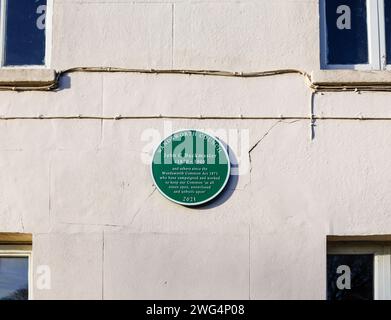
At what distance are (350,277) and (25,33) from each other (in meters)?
3.37

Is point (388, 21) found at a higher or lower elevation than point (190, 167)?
higher

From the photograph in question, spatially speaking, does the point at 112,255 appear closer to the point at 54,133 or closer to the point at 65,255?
the point at 65,255

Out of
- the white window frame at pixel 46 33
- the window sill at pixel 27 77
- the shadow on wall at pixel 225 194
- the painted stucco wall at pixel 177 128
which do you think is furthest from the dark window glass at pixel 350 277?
the white window frame at pixel 46 33

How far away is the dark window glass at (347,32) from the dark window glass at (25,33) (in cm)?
241

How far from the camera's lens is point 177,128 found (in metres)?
7.64

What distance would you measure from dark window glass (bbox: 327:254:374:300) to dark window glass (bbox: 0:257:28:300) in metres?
2.48

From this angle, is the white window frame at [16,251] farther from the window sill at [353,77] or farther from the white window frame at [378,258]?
the window sill at [353,77]

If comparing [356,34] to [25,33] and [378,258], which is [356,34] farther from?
[25,33]

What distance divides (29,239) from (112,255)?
2.42 ft

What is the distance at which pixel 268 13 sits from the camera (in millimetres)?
7805

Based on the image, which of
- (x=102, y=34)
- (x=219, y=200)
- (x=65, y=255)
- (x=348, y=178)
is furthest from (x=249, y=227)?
(x=102, y=34)

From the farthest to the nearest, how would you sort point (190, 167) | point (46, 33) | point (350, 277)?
1. point (46, 33)
2. point (350, 277)
3. point (190, 167)

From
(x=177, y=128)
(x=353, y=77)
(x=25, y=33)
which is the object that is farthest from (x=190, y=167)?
(x=25, y=33)

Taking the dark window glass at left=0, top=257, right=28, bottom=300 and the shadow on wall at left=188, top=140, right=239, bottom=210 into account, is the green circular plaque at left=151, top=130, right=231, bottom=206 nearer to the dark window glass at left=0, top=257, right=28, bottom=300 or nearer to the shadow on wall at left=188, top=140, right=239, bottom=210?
the shadow on wall at left=188, top=140, right=239, bottom=210
